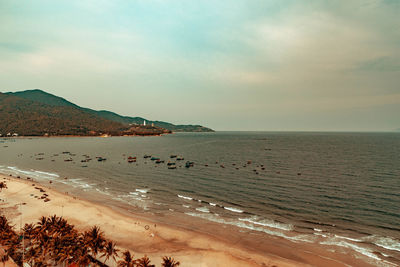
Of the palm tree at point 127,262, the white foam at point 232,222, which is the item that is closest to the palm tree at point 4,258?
the palm tree at point 127,262

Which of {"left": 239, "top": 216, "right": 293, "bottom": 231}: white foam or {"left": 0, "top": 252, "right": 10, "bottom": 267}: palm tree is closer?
{"left": 0, "top": 252, "right": 10, "bottom": 267}: palm tree

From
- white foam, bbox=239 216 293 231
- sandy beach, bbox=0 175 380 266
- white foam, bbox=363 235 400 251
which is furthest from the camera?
white foam, bbox=239 216 293 231

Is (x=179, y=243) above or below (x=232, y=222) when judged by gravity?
below

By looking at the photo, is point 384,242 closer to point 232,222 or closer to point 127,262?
point 232,222

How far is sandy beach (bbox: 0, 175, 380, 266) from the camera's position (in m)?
25.3

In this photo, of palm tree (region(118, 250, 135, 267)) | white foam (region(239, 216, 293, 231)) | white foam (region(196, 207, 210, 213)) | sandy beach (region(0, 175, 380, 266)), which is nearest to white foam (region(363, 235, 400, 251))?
sandy beach (region(0, 175, 380, 266))

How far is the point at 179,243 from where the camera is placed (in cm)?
2934

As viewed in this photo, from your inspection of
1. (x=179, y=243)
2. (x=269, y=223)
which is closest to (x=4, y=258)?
(x=179, y=243)

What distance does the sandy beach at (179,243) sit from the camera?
25281mm

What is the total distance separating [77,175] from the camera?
76062 millimetres

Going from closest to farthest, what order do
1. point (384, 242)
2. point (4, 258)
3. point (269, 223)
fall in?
point (4, 258)
point (384, 242)
point (269, 223)

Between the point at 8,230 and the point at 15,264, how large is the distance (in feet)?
11.1

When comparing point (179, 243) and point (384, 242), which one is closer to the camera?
point (179, 243)

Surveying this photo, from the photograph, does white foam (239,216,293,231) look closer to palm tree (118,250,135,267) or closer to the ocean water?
the ocean water
